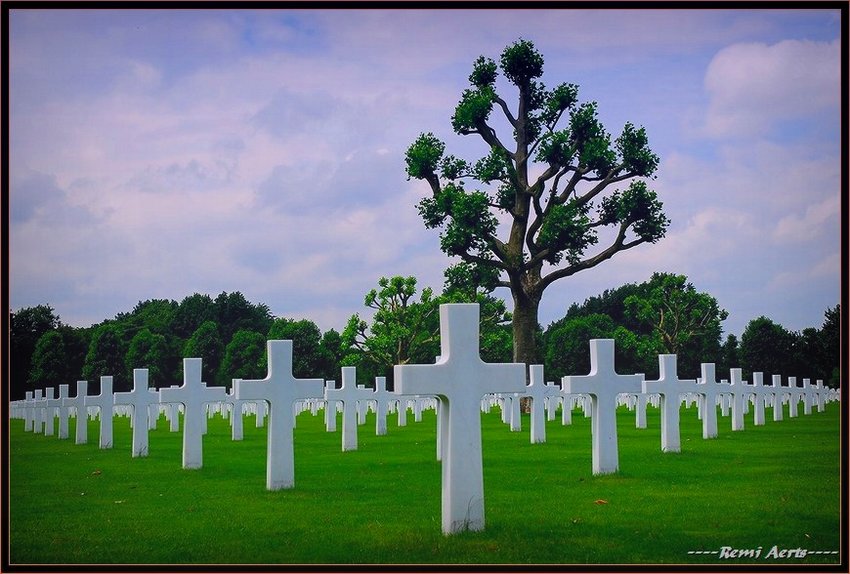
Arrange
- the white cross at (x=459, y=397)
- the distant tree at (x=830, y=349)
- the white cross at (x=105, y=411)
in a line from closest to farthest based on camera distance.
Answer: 1. the white cross at (x=459, y=397)
2. the white cross at (x=105, y=411)
3. the distant tree at (x=830, y=349)

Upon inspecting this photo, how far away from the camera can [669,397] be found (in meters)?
17.8

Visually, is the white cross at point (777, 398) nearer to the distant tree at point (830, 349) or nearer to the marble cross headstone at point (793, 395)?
the marble cross headstone at point (793, 395)

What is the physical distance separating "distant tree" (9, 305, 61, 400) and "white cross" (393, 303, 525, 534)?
37509 mm

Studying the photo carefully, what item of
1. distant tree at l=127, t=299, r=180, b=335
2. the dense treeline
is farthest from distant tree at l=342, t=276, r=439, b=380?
distant tree at l=127, t=299, r=180, b=335

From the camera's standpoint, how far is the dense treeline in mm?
47688

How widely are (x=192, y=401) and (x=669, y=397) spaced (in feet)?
26.9

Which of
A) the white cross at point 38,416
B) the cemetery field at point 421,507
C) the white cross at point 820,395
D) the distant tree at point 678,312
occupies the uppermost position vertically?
the distant tree at point 678,312

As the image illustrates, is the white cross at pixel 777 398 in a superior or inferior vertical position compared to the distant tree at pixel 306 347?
inferior

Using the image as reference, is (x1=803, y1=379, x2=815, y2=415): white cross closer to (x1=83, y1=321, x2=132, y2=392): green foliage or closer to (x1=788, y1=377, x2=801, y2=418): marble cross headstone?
(x1=788, y1=377, x2=801, y2=418): marble cross headstone

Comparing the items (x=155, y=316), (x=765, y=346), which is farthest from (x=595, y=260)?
(x=155, y=316)

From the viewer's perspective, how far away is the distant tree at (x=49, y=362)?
50938 millimetres

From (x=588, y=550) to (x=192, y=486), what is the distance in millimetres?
6823

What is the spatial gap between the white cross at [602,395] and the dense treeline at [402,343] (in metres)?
29.0

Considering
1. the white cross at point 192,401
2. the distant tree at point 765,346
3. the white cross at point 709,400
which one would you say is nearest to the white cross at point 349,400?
the white cross at point 192,401
